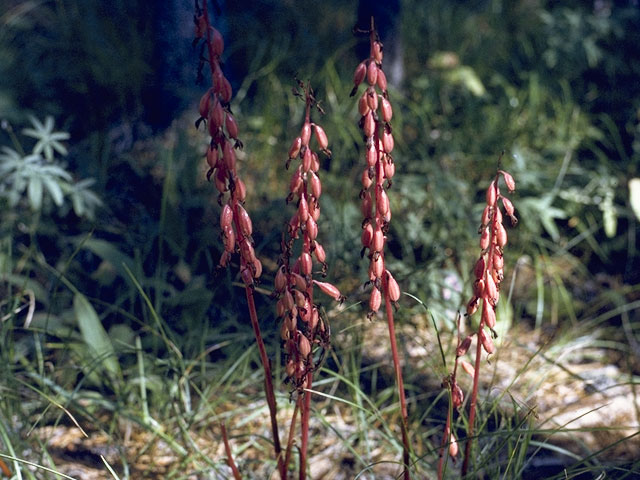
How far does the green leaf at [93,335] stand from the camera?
2102mm

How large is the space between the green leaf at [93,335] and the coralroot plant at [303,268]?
0.97 metres

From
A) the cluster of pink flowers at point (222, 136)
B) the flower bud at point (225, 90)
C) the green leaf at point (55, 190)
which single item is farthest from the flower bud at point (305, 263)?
the green leaf at point (55, 190)

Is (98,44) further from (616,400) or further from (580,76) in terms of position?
(616,400)

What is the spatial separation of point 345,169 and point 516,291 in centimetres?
101

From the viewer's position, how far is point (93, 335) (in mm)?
2125

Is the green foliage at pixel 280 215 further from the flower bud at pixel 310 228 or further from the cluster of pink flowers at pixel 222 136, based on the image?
the flower bud at pixel 310 228

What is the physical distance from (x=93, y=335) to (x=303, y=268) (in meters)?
1.14

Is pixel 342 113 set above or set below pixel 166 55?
below

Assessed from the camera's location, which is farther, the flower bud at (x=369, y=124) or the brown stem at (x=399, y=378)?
the brown stem at (x=399, y=378)

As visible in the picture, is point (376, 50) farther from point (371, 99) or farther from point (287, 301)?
point (287, 301)

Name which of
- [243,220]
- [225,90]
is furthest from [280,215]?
[225,90]

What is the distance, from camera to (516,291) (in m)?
2.89

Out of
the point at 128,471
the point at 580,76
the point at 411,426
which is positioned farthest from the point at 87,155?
the point at 580,76

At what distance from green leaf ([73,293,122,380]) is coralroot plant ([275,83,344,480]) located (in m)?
0.97
